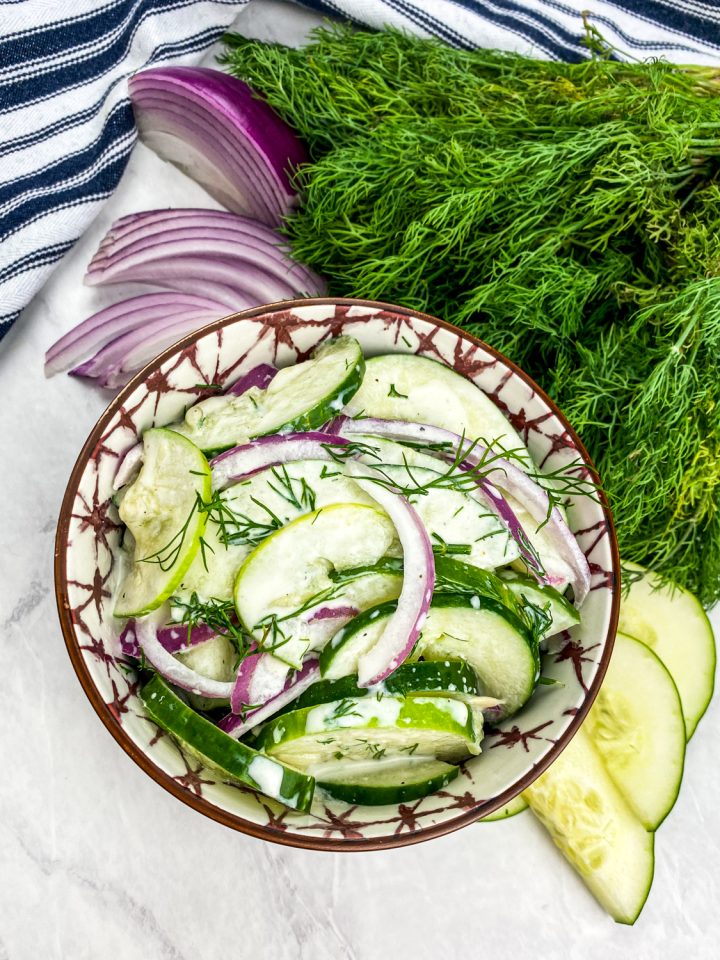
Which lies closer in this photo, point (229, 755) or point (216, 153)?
point (229, 755)

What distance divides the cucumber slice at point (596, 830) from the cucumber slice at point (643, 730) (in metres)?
0.05

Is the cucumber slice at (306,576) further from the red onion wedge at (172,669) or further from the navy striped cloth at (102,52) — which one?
the navy striped cloth at (102,52)

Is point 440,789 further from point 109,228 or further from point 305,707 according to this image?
point 109,228

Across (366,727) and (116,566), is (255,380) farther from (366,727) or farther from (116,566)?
(366,727)

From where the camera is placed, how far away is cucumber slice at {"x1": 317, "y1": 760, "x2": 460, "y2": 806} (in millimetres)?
1462

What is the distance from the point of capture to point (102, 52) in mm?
1879

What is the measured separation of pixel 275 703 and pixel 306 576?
23 cm

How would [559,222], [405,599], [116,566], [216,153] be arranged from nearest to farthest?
1. [405,599]
2. [116,566]
3. [559,222]
4. [216,153]

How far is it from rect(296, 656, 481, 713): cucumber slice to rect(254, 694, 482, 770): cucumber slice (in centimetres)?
1

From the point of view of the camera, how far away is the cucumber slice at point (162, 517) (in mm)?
1359

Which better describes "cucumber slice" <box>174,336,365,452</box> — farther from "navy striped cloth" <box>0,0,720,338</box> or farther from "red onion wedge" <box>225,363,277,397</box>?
"navy striped cloth" <box>0,0,720,338</box>

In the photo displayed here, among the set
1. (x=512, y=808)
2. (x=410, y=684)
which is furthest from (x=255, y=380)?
(x=512, y=808)

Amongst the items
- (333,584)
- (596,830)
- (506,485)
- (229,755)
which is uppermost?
(506,485)

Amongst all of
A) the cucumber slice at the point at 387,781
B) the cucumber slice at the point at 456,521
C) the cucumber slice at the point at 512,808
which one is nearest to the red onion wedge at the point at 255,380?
the cucumber slice at the point at 456,521
